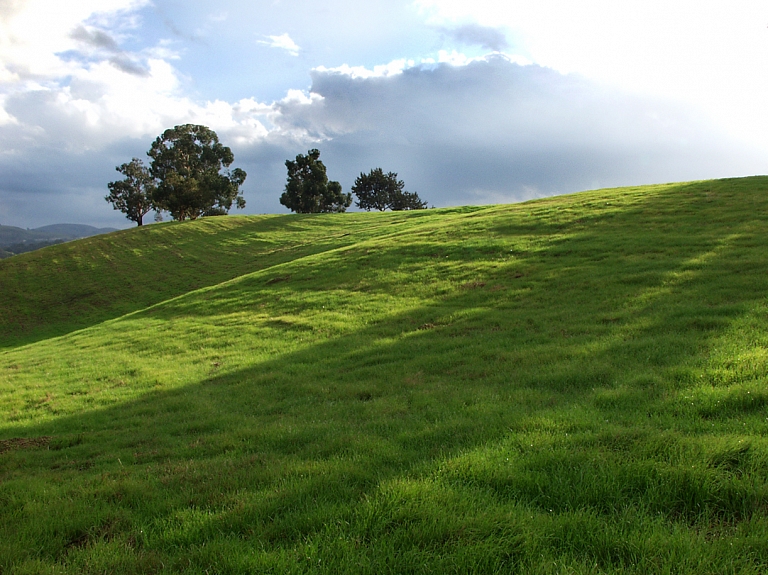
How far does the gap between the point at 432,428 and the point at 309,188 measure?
4041 inches

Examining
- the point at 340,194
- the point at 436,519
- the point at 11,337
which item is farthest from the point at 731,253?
the point at 340,194

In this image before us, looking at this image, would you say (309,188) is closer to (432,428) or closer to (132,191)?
(132,191)

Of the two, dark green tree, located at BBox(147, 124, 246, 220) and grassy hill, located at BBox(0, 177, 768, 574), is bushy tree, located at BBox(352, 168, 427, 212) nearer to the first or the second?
dark green tree, located at BBox(147, 124, 246, 220)

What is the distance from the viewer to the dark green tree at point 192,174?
83750 mm

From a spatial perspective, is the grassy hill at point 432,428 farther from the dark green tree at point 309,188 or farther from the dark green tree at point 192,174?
the dark green tree at point 309,188

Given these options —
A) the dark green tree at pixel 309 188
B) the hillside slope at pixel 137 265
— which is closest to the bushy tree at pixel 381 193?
the dark green tree at pixel 309 188

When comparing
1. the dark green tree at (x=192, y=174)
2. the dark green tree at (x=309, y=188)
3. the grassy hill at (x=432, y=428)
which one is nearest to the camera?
the grassy hill at (x=432, y=428)

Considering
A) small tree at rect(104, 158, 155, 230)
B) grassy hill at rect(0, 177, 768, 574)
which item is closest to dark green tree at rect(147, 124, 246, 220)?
small tree at rect(104, 158, 155, 230)

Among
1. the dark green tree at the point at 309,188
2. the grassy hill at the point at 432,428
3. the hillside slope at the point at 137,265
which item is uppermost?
the dark green tree at the point at 309,188

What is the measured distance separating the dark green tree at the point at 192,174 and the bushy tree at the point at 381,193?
37729mm

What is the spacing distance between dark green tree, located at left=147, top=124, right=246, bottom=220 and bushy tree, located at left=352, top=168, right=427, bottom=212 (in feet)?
124

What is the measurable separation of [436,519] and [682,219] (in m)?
25.3

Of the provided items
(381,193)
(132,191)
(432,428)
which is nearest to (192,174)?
(132,191)

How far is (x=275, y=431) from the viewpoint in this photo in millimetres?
7445
